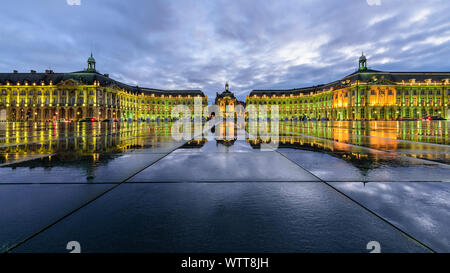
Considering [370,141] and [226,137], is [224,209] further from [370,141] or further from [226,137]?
[226,137]

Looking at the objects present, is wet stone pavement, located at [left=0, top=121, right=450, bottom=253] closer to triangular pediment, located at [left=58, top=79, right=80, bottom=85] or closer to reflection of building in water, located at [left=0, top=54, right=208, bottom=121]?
reflection of building in water, located at [left=0, top=54, right=208, bottom=121]

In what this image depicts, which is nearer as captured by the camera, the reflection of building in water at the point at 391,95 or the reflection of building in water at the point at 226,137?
the reflection of building in water at the point at 226,137

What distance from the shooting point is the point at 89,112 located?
8638 cm

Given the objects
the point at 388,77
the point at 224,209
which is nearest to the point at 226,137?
the point at 224,209

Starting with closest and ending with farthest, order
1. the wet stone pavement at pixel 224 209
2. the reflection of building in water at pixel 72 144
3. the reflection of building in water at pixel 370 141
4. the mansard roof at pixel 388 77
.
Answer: the wet stone pavement at pixel 224 209
the reflection of building in water at pixel 72 144
the reflection of building in water at pixel 370 141
the mansard roof at pixel 388 77

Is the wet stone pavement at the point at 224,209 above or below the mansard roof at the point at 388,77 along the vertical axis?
below

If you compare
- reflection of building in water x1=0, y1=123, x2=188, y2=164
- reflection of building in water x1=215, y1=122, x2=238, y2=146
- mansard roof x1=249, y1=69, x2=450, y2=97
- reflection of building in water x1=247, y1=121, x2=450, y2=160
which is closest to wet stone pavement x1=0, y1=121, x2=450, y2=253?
reflection of building in water x1=0, y1=123, x2=188, y2=164

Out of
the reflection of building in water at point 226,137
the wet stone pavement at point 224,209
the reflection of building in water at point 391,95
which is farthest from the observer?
the reflection of building in water at point 391,95

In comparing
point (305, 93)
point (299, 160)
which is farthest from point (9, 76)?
point (305, 93)

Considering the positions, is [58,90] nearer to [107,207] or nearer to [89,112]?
[89,112]

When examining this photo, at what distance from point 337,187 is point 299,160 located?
2171 mm

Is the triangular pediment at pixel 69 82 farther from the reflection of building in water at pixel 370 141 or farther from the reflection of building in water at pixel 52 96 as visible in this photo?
the reflection of building in water at pixel 370 141

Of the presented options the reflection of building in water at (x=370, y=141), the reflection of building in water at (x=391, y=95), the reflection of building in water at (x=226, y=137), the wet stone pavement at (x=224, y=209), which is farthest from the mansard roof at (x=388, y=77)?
the wet stone pavement at (x=224, y=209)
